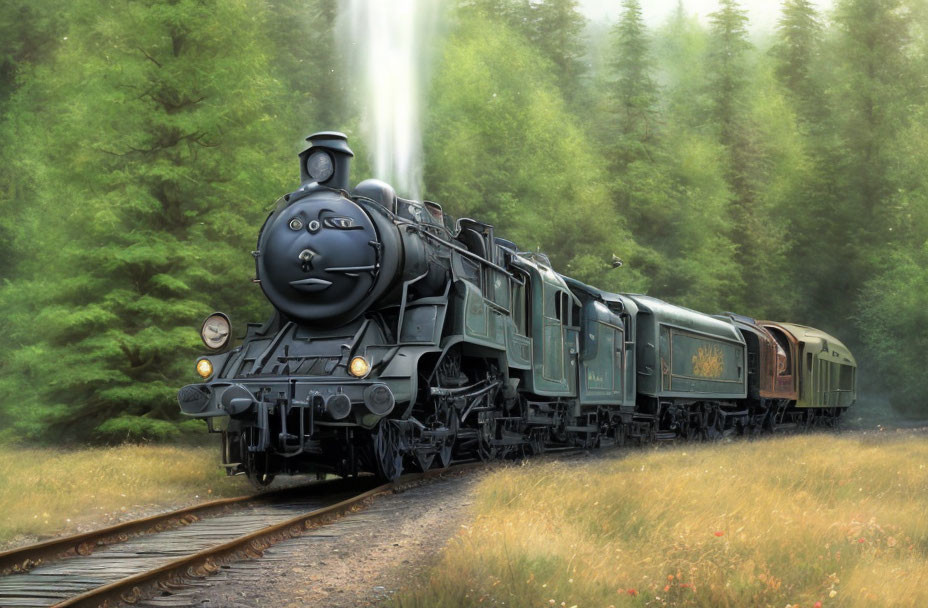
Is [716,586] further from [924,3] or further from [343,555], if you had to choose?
[924,3]

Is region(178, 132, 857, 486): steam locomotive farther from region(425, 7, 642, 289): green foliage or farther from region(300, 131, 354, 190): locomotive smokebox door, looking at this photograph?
region(425, 7, 642, 289): green foliage

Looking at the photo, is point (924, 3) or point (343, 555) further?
point (924, 3)

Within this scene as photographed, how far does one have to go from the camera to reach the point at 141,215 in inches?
614

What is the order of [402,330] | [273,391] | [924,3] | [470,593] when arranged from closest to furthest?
[470,593], [273,391], [402,330], [924,3]

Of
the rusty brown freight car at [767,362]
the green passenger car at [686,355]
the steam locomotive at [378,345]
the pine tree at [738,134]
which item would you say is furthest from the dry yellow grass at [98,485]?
the pine tree at [738,134]

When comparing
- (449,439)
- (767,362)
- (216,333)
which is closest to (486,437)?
(449,439)

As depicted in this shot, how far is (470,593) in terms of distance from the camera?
5.12 meters

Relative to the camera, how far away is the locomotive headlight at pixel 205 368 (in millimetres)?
9961

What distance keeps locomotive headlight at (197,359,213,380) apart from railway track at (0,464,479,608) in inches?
56.6

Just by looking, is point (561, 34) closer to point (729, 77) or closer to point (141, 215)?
point (729, 77)

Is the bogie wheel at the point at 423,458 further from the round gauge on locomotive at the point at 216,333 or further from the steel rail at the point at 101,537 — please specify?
the round gauge on locomotive at the point at 216,333

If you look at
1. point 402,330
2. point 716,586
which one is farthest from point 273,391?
point 716,586

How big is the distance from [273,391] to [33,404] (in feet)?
26.3

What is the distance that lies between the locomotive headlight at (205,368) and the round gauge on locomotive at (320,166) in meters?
2.39
